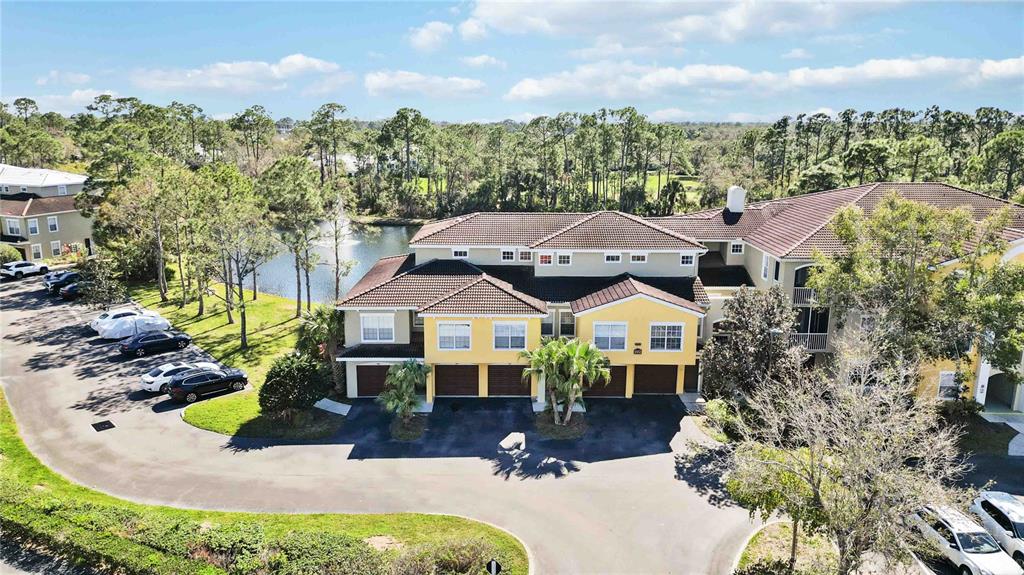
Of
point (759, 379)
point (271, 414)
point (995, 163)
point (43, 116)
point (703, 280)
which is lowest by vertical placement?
point (271, 414)

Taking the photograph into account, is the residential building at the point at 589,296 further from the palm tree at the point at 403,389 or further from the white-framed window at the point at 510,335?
the palm tree at the point at 403,389

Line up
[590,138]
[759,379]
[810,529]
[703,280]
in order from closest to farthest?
[810,529]
[759,379]
[703,280]
[590,138]

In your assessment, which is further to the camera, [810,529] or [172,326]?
[172,326]

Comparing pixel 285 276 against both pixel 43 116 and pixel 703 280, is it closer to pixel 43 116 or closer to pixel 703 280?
pixel 703 280

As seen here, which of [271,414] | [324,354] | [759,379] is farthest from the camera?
[324,354]

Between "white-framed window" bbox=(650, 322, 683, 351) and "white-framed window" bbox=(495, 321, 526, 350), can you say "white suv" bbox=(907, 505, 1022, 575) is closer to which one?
"white-framed window" bbox=(650, 322, 683, 351)

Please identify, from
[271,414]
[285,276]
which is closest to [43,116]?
[285,276]


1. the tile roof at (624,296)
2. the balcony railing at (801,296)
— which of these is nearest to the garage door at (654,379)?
the tile roof at (624,296)
